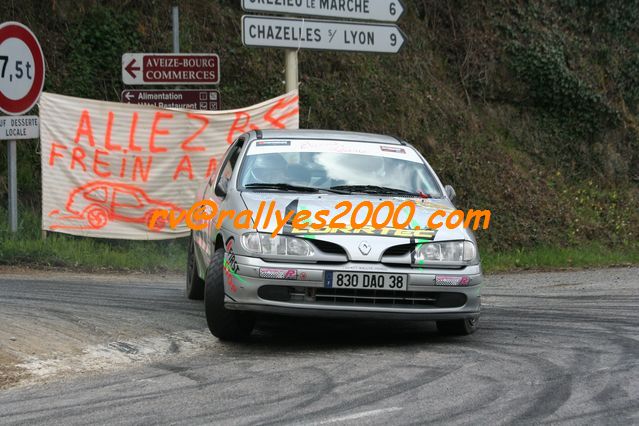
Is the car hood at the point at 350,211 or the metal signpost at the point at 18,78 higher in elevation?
the metal signpost at the point at 18,78

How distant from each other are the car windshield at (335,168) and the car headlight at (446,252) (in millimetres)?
1089

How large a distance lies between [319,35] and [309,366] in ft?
30.8

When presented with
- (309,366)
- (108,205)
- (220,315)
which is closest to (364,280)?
(309,366)

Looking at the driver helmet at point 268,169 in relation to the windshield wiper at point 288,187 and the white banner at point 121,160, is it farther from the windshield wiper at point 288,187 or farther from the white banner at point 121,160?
the white banner at point 121,160

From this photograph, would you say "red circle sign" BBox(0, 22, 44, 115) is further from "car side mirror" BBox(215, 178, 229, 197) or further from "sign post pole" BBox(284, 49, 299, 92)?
"car side mirror" BBox(215, 178, 229, 197)

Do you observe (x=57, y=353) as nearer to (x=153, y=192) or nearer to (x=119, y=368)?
(x=119, y=368)

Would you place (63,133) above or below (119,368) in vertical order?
above

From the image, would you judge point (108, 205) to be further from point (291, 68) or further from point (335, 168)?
point (335, 168)

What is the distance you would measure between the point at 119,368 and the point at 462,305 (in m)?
2.55

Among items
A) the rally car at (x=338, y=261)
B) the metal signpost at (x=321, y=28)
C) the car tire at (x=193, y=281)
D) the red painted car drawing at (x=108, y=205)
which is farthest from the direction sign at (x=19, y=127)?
the rally car at (x=338, y=261)

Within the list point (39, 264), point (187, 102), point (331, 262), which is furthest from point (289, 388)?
point (187, 102)

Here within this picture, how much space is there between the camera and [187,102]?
16766mm

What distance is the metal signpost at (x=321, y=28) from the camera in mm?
15523

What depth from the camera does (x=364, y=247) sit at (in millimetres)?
7949
